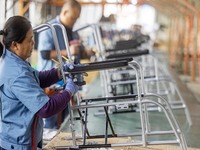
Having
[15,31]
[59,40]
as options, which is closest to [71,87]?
[15,31]

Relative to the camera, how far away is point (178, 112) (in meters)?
5.61

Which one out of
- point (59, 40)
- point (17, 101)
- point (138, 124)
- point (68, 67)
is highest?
point (59, 40)

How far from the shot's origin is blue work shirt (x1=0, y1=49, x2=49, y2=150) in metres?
2.19

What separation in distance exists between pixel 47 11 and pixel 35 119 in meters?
5.84

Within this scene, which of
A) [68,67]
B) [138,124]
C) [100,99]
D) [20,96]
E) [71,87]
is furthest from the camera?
[138,124]

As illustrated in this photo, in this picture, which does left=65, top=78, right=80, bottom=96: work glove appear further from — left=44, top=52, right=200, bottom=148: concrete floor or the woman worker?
left=44, top=52, right=200, bottom=148: concrete floor

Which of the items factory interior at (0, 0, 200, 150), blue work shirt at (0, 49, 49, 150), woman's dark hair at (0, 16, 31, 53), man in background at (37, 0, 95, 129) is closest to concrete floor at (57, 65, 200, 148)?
factory interior at (0, 0, 200, 150)

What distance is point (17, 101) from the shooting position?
2279mm

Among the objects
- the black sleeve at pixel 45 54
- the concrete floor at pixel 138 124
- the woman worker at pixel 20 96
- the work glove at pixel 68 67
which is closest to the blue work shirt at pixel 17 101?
the woman worker at pixel 20 96

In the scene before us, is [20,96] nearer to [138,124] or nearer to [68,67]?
[68,67]

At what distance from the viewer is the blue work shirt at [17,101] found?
7.20ft

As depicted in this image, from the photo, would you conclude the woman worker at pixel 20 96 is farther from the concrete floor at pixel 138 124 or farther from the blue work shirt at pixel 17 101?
the concrete floor at pixel 138 124

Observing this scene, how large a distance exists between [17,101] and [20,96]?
0.10m

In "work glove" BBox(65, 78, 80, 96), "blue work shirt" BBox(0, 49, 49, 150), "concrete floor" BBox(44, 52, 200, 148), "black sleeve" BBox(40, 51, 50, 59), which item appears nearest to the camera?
"blue work shirt" BBox(0, 49, 49, 150)
